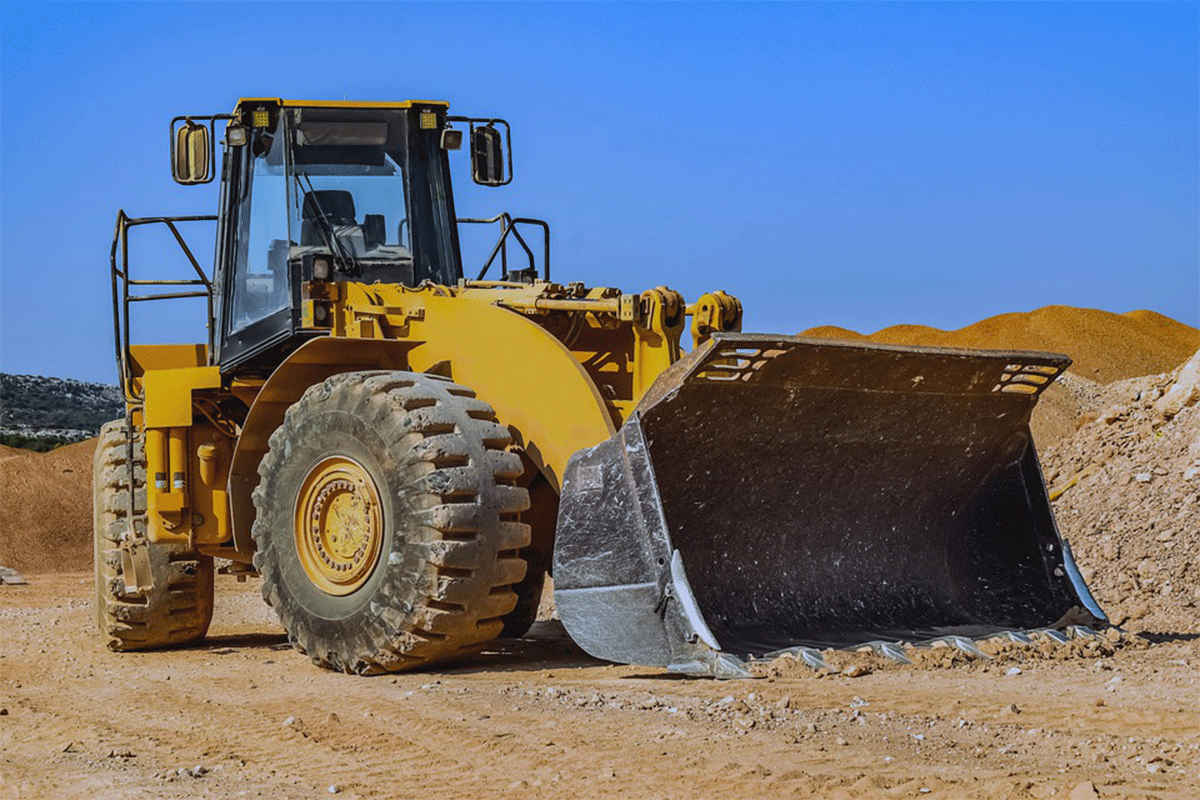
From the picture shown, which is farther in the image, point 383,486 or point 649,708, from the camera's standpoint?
point 383,486

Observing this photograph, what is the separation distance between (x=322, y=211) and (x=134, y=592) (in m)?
2.89

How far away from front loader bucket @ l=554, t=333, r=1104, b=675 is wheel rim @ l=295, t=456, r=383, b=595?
3.85 ft

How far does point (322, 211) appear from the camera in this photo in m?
9.97

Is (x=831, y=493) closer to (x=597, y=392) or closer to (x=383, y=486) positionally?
(x=597, y=392)

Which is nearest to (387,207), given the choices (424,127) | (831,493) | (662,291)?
(424,127)

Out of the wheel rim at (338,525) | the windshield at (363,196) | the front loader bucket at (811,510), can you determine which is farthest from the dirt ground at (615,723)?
the windshield at (363,196)

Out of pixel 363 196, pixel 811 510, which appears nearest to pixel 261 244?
pixel 363 196

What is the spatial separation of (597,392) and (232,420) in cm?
351

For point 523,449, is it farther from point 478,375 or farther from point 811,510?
point 811,510

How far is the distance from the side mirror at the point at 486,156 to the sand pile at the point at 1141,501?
16.1 ft

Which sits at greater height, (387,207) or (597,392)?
(387,207)

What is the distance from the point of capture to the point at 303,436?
8.69 m

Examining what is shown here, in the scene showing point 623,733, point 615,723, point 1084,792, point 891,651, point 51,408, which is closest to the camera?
point 1084,792

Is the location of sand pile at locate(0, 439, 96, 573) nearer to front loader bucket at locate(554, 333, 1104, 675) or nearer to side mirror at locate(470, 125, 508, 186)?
side mirror at locate(470, 125, 508, 186)
